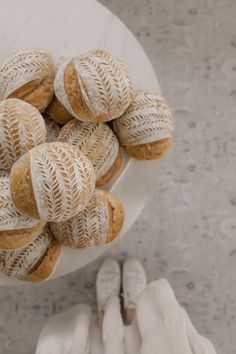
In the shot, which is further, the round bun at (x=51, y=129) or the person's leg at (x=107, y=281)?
the person's leg at (x=107, y=281)

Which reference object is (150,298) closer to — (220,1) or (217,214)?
(217,214)

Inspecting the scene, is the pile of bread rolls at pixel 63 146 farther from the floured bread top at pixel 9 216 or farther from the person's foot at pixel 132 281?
the person's foot at pixel 132 281

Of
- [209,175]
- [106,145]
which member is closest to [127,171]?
[106,145]

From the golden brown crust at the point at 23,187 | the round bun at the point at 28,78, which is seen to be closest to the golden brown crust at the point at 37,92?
the round bun at the point at 28,78

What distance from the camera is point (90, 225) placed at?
2.44ft

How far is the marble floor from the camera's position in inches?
46.2

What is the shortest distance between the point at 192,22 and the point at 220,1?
8 cm

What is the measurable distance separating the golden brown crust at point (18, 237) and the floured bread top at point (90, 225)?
0.04 metres

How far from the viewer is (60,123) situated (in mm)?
794

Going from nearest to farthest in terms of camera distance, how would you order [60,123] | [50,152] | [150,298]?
[50,152], [60,123], [150,298]

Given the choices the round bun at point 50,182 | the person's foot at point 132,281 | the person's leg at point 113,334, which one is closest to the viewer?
the round bun at point 50,182

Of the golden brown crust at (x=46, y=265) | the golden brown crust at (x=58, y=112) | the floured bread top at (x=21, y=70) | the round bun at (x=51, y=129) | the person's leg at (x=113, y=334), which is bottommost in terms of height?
the person's leg at (x=113, y=334)

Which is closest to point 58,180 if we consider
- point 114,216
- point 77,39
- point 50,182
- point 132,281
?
point 50,182

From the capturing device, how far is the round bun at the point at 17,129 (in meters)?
0.70
